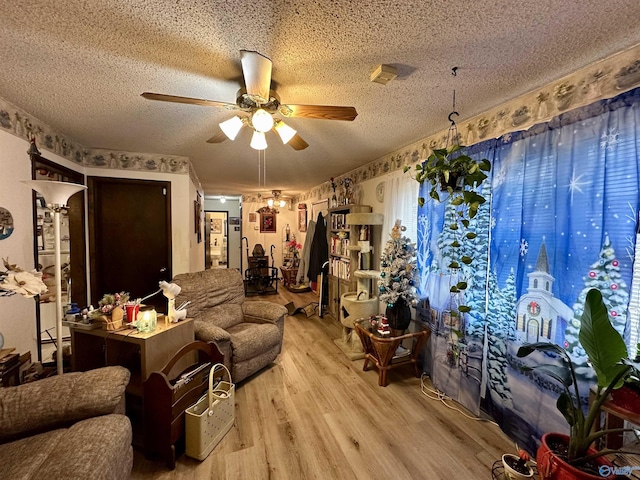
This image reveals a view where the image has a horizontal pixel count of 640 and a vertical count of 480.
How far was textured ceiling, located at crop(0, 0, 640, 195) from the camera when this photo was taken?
1.12 metres

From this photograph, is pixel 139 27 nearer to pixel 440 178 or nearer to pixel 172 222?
pixel 440 178

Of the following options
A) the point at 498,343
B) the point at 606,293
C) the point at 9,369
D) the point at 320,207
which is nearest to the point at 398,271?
the point at 498,343

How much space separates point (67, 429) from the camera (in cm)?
124

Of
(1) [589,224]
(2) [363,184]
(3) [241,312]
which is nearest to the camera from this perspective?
(1) [589,224]

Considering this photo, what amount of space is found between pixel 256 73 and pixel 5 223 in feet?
7.15

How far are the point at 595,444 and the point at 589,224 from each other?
1.10 m

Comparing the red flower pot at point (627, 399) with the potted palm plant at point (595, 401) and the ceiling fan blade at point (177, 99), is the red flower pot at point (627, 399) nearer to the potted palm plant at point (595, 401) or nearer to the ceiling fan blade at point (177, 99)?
the potted palm plant at point (595, 401)

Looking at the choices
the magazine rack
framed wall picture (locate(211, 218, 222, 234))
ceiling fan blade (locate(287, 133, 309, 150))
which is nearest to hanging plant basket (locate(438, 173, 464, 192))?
ceiling fan blade (locate(287, 133, 309, 150))

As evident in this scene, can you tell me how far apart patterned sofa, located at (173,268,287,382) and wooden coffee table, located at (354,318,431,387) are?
0.88 metres

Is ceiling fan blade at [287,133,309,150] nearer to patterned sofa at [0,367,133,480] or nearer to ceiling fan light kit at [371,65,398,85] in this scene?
ceiling fan light kit at [371,65,398,85]

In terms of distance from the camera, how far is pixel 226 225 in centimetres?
735

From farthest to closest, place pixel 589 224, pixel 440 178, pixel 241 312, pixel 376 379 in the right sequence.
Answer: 1. pixel 241 312
2. pixel 376 379
3. pixel 440 178
4. pixel 589 224

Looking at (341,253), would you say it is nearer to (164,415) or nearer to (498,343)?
(498,343)

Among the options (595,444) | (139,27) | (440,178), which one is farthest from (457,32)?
(595,444)
